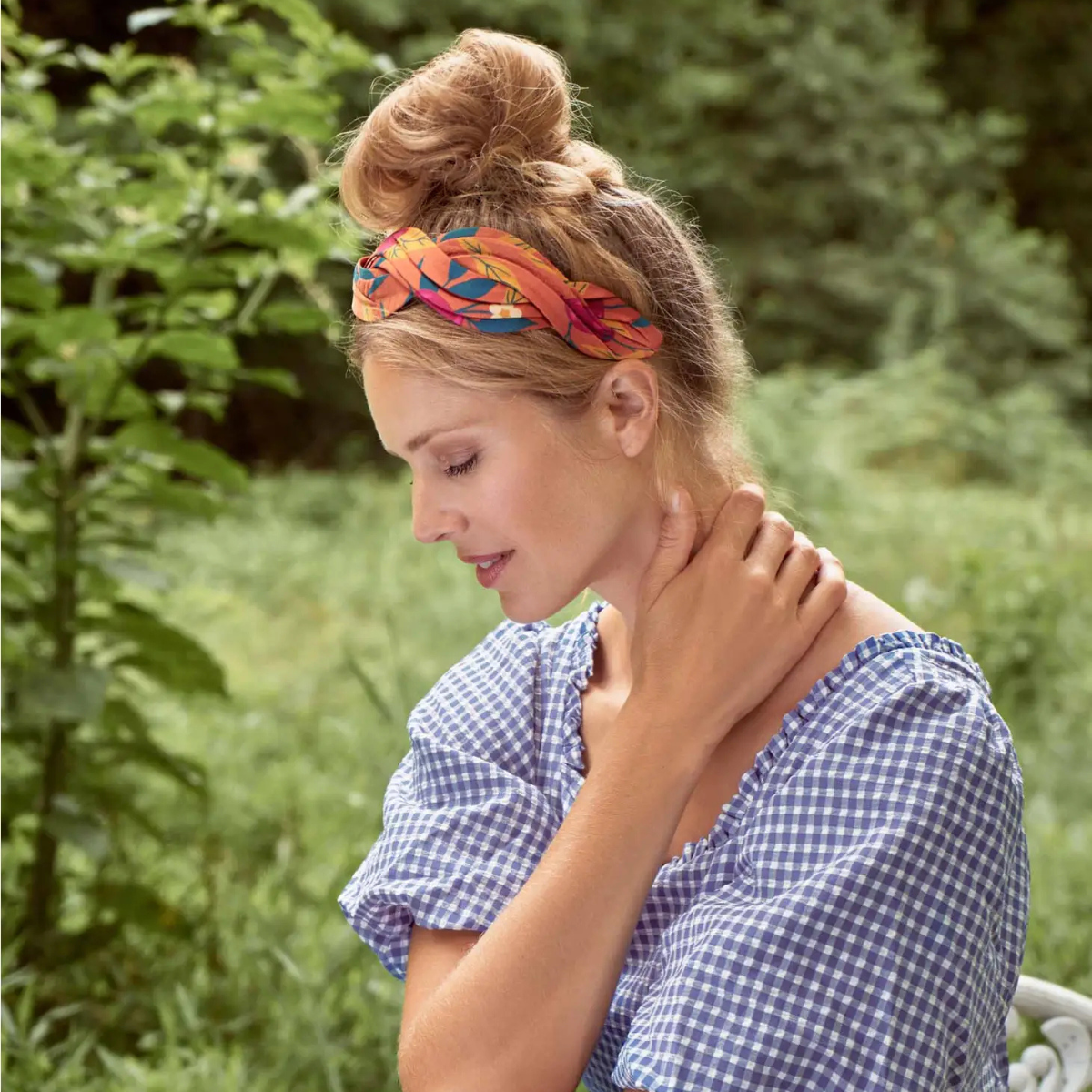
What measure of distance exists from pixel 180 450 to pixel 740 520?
119 centimetres

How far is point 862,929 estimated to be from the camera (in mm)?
1094

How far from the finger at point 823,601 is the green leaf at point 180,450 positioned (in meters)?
1.19

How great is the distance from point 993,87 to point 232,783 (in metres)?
10.3

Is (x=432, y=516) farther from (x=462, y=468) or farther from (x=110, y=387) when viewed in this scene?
(x=110, y=387)

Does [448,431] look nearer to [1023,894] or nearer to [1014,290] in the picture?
[1023,894]

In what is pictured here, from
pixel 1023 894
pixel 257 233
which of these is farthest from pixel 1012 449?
pixel 1023 894

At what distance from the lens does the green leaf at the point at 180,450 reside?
2.19 m

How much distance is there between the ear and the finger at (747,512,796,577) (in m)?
0.14

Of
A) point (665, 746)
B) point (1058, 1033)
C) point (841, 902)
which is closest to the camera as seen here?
point (841, 902)

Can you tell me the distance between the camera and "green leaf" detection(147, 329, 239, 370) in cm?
212

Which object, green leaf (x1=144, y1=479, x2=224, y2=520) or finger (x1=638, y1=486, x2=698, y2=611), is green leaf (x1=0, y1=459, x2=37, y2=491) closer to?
green leaf (x1=144, y1=479, x2=224, y2=520)

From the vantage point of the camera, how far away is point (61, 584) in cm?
226

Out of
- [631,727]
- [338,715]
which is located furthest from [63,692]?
[338,715]

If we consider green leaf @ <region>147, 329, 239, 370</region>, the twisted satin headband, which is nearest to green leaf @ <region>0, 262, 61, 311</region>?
green leaf @ <region>147, 329, 239, 370</region>
